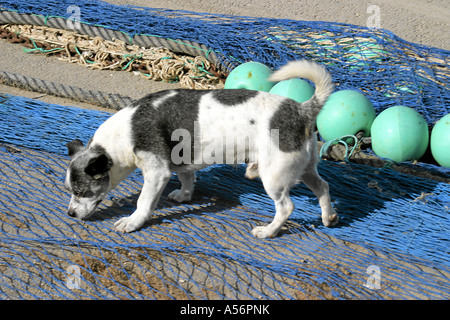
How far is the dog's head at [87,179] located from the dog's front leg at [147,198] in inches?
11.3

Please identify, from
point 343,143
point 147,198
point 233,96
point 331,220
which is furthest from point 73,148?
point 343,143

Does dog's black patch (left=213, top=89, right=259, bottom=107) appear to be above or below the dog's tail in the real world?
below

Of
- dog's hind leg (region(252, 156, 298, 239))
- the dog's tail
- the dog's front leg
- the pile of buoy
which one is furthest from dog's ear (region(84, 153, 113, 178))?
the pile of buoy

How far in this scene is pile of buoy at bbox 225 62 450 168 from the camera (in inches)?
230

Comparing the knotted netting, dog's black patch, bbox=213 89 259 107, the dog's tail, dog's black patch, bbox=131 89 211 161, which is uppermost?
the dog's tail

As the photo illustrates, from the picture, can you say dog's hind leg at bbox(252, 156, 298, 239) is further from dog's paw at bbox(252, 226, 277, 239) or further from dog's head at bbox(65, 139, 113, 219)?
dog's head at bbox(65, 139, 113, 219)

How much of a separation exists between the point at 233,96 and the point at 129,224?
4.51 feet

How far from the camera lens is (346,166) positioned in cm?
570

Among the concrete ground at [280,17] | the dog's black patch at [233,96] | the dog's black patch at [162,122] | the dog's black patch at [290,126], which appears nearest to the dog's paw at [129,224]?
the dog's black patch at [162,122]

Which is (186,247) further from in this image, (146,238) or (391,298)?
(391,298)

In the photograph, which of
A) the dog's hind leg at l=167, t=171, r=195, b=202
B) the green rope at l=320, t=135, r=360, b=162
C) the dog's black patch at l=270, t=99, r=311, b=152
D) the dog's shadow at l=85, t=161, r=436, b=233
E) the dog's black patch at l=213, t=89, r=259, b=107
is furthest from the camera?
the green rope at l=320, t=135, r=360, b=162

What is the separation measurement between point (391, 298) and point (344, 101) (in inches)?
109

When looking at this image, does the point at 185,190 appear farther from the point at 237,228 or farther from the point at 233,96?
the point at 233,96

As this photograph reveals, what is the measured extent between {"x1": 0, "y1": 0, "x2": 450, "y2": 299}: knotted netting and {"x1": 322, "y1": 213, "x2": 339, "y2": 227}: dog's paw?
0.26 ft
